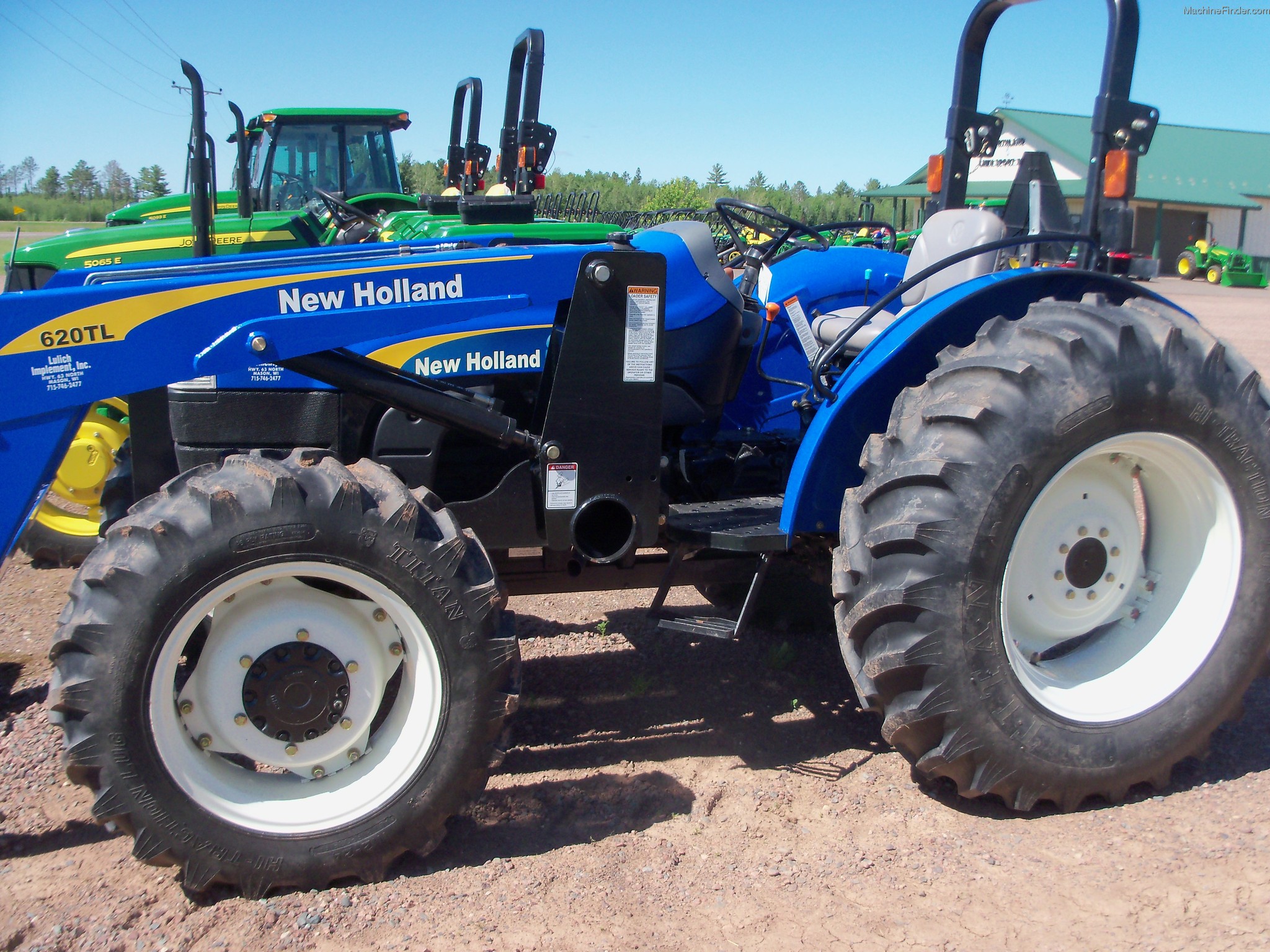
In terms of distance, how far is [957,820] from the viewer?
108 inches

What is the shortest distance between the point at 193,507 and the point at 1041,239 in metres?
2.45

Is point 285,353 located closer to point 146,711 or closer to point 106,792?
point 146,711

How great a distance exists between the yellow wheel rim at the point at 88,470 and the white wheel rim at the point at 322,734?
9.58 ft

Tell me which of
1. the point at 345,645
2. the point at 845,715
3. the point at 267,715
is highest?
the point at 345,645

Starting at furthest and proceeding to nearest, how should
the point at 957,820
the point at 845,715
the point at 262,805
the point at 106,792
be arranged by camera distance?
the point at 845,715
the point at 957,820
the point at 262,805
the point at 106,792

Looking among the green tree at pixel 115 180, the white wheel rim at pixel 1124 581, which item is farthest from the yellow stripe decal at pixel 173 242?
the green tree at pixel 115 180

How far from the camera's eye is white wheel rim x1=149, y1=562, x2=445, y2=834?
2.38 metres

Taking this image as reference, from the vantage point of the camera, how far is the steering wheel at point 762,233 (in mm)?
3602

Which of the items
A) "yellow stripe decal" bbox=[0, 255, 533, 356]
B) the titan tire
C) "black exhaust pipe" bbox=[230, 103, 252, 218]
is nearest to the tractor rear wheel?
the titan tire

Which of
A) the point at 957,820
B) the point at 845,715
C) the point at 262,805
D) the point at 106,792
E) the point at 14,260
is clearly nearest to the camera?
the point at 106,792

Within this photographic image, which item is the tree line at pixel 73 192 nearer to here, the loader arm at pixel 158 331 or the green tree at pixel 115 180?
the green tree at pixel 115 180

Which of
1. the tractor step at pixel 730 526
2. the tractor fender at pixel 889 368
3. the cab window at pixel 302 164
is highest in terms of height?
the cab window at pixel 302 164

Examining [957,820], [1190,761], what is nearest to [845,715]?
[957,820]

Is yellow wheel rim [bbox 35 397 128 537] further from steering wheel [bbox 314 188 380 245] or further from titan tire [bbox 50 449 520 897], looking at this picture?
titan tire [bbox 50 449 520 897]
